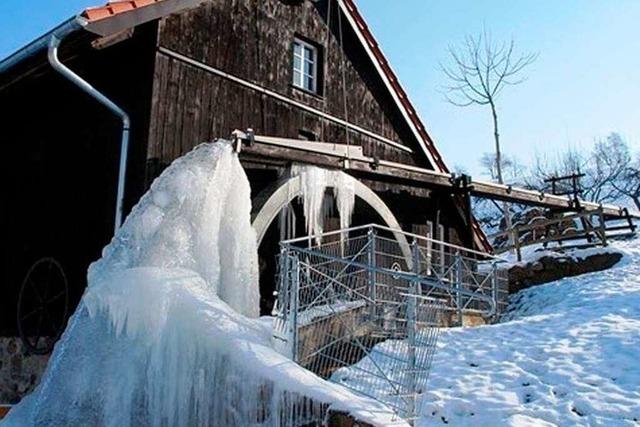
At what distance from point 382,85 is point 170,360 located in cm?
755

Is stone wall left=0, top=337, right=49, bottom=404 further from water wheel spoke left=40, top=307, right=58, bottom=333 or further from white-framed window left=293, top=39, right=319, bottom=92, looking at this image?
white-framed window left=293, top=39, right=319, bottom=92

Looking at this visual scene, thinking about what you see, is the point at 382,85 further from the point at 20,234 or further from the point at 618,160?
the point at 618,160

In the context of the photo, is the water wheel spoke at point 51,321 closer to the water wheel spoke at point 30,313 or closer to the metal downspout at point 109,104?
the water wheel spoke at point 30,313

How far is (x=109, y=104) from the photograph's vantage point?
21.8ft

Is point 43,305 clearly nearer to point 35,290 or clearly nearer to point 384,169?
point 35,290

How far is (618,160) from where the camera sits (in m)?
33.8

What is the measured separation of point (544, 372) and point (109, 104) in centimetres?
504

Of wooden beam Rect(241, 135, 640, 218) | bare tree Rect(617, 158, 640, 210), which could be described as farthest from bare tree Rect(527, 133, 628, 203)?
wooden beam Rect(241, 135, 640, 218)

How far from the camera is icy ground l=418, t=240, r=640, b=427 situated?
175 inches

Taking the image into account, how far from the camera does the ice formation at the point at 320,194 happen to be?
7.89 m

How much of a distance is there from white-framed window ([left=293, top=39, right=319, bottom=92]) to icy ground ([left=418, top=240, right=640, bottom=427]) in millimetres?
4691

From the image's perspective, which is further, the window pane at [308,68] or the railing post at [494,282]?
the window pane at [308,68]

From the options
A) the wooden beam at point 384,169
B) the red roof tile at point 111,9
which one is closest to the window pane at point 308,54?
the wooden beam at point 384,169

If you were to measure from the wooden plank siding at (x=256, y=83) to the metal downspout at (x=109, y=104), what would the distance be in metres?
0.28
